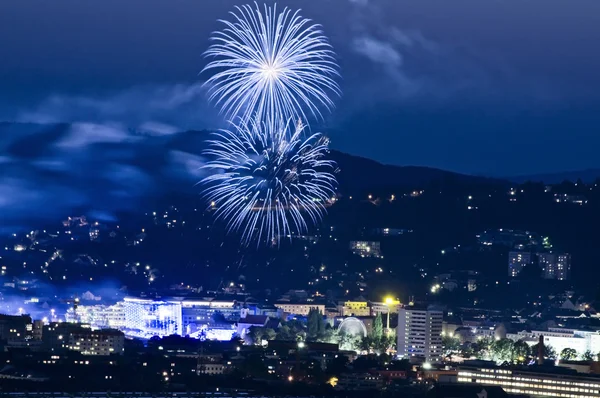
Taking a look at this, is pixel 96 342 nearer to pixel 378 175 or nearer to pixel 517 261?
pixel 517 261

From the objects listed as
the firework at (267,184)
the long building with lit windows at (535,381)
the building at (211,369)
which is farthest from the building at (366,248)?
the long building with lit windows at (535,381)

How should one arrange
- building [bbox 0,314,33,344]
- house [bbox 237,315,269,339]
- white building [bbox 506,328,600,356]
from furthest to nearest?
house [bbox 237,315,269,339], white building [bbox 506,328,600,356], building [bbox 0,314,33,344]

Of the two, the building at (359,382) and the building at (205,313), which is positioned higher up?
the building at (205,313)

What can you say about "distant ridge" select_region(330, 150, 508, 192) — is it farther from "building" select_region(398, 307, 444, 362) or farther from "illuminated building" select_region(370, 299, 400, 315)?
"building" select_region(398, 307, 444, 362)

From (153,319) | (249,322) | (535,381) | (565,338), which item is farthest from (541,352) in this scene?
(153,319)

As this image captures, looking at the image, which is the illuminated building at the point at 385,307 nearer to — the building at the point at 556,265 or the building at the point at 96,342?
the building at the point at 556,265

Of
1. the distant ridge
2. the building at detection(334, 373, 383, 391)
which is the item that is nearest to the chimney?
the building at detection(334, 373, 383, 391)

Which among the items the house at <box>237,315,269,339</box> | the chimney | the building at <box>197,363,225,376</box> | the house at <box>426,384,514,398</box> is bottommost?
the house at <box>426,384,514,398</box>
